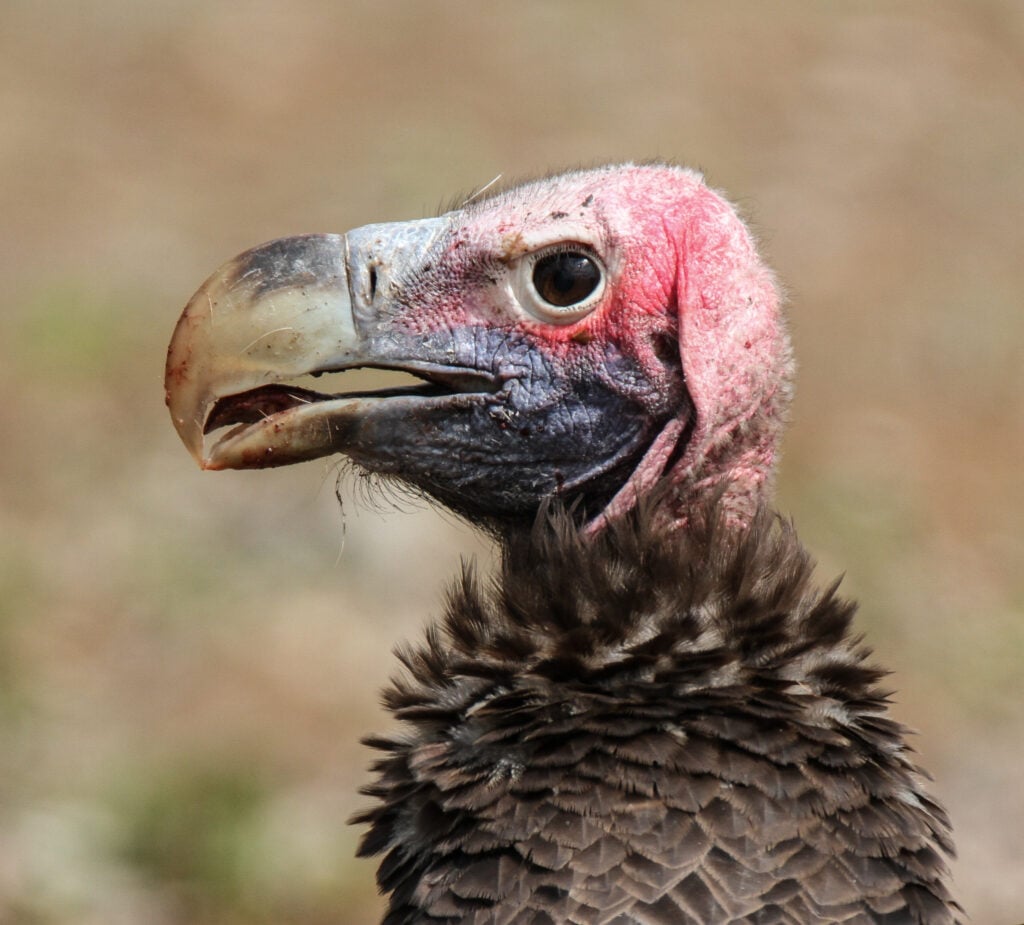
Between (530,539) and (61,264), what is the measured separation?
9.52 meters

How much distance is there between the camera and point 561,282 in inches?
174

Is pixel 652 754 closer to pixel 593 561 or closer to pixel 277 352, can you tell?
pixel 593 561

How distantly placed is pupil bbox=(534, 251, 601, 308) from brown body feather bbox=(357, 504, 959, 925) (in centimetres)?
70

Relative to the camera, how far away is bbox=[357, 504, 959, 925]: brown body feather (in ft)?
11.1

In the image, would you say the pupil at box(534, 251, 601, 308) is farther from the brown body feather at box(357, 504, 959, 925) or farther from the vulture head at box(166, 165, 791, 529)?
the brown body feather at box(357, 504, 959, 925)

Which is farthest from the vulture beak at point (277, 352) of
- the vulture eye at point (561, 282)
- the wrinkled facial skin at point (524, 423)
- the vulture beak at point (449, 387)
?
the vulture eye at point (561, 282)

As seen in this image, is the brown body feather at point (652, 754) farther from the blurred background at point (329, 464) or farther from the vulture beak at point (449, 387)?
the blurred background at point (329, 464)

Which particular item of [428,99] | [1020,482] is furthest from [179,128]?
[1020,482]

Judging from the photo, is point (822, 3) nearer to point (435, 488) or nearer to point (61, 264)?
point (61, 264)

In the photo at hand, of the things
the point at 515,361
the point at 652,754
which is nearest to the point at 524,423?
the point at 515,361

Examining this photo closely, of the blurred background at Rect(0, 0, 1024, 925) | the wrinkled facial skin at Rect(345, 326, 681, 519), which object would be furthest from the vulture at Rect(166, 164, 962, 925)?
the blurred background at Rect(0, 0, 1024, 925)

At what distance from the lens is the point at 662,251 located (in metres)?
4.41

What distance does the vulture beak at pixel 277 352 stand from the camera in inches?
164

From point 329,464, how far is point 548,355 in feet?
8.34
